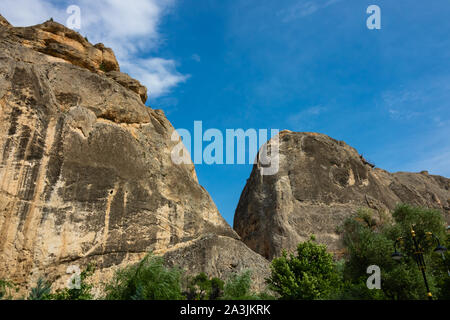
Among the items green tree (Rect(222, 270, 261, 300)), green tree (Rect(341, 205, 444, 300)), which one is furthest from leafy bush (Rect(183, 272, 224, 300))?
green tree (Rect(341, 205, 444, 300))

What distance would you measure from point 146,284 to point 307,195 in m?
25.5

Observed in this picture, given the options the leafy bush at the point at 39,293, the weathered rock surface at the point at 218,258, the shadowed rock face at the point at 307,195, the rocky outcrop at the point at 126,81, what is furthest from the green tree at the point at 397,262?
the rocky outcrop at the point at 126,81

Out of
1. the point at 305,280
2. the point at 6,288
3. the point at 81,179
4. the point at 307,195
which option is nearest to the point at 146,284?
the point at 6,288

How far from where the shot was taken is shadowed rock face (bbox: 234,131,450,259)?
37250mm

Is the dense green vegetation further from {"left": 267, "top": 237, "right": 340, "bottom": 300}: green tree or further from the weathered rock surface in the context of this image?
the weathered rock surface

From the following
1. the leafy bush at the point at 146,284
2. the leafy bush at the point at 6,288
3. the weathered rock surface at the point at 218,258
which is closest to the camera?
the leafy bush at the point at 6,288

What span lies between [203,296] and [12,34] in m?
23.4

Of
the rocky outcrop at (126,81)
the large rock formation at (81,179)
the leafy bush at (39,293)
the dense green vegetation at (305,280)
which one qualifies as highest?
the rocky outcrop at (126,81)

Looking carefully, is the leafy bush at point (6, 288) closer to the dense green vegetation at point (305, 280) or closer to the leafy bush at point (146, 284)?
the dense green vegetation at point (305, 280)

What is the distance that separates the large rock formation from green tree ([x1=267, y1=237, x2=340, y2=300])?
2487 millimetres

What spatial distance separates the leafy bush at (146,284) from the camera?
60.0 ft

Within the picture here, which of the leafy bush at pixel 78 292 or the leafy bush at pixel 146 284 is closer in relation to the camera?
the leafy bush at pixel 78 292

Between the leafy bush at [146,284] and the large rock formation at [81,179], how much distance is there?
2.09m

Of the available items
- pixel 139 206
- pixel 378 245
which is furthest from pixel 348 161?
pixel 139 206
